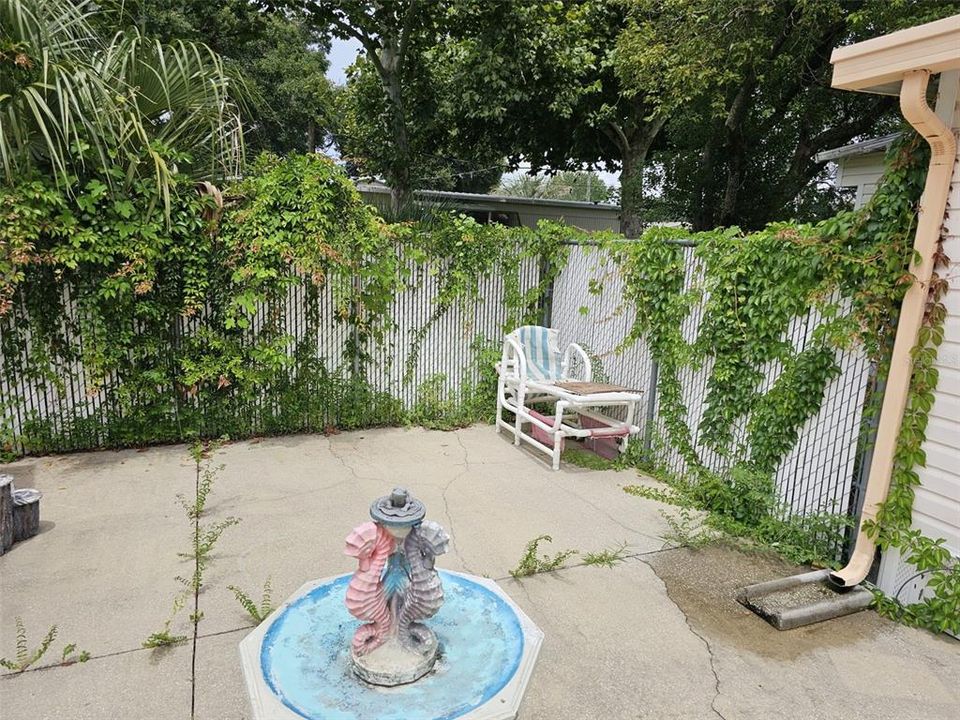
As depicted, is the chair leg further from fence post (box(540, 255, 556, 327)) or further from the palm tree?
the palm tree

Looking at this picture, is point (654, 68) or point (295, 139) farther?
point (295, 139)

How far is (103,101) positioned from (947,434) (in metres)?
5.42

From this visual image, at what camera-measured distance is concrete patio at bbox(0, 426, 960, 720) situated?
95.7 inches

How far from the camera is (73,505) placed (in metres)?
4.09

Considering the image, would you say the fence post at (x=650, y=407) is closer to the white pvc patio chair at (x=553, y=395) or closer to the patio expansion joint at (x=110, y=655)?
the white pvc patio chair at (x=553, y=395)

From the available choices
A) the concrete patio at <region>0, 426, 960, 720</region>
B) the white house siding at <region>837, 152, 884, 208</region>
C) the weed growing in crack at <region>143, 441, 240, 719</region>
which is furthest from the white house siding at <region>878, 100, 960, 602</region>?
the white house siding at <region>837, 152, 884, 208</region>

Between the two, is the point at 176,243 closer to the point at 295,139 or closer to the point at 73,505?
the point at 73,505

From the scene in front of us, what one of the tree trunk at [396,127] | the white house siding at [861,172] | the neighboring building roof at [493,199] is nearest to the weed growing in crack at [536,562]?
the white house siding at [861,172]

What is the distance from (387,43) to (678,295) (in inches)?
326

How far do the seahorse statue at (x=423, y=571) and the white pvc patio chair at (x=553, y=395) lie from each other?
2.97 m

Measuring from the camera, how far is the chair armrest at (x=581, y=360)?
5699 mm

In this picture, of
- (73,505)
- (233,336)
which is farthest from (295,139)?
(73,505)

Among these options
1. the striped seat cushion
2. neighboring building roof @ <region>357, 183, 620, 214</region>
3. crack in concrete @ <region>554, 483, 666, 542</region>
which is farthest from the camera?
neighboring building roof @ <region>357, 183, 620, 214</region>

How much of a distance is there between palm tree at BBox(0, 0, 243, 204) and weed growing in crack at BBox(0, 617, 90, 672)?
2931mm
